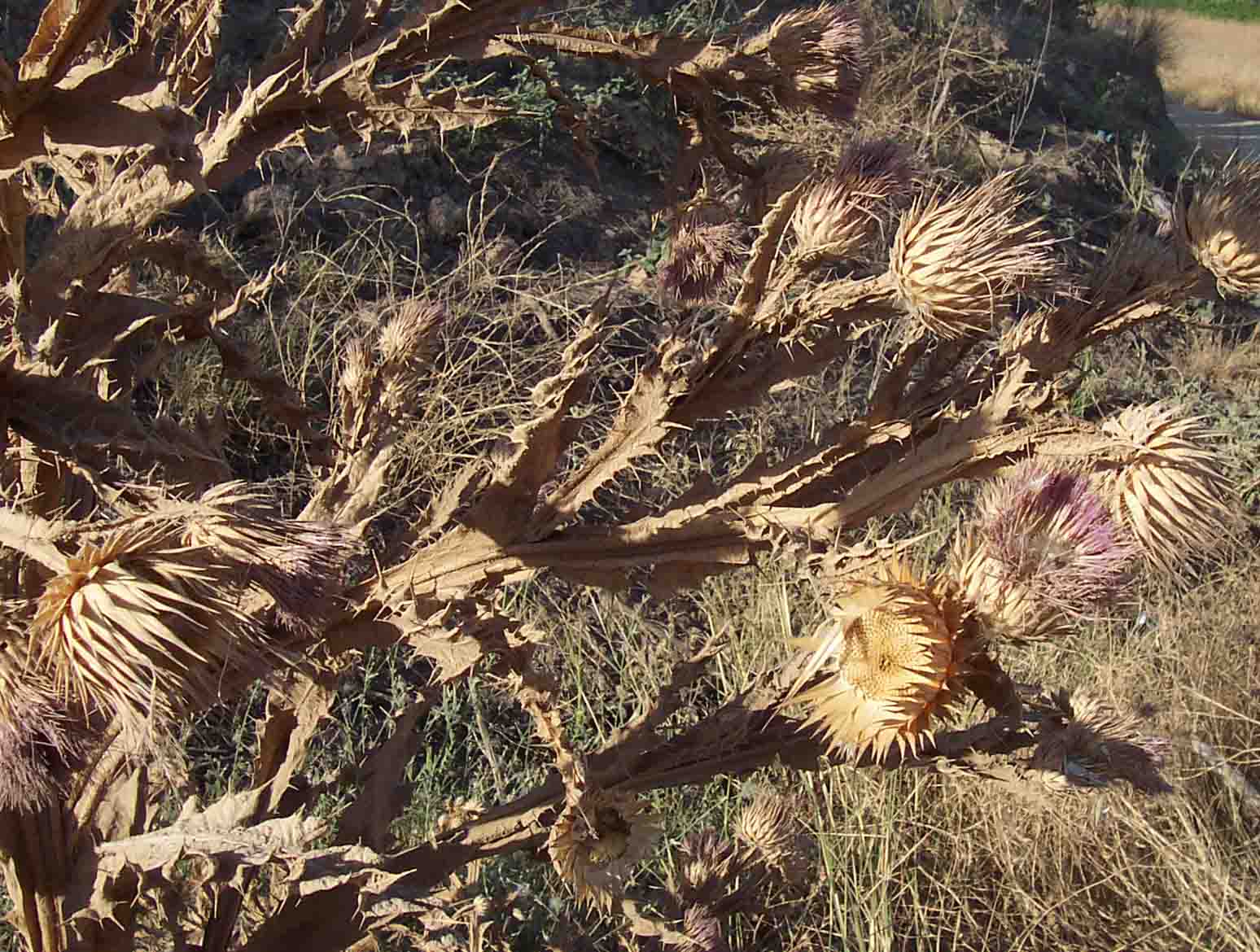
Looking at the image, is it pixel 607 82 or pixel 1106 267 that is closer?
pixel 1106 267

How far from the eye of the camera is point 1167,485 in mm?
698

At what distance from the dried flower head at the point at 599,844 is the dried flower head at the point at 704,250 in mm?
424

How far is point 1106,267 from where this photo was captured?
801mm

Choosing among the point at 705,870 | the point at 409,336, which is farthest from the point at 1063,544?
the point at 705,870

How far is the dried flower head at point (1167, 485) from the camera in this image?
688 mm

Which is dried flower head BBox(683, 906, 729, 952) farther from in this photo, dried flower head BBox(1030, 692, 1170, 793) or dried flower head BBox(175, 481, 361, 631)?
dried flower head BBox(175, 481, 361, 631)

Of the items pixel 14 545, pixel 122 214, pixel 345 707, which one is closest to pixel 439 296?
pixel 345 707

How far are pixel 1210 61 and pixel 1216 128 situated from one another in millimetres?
8621

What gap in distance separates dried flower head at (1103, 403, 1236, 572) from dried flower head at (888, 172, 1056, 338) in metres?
0.10

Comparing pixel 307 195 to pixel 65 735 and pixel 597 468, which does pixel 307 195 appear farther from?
pixel 65 735

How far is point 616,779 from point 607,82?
303 cm

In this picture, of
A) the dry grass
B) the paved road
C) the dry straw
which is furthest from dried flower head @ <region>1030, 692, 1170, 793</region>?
the dry grass

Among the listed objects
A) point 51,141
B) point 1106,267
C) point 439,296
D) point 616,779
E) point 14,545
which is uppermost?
point 51,141

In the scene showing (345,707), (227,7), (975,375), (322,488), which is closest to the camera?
(975,375)
